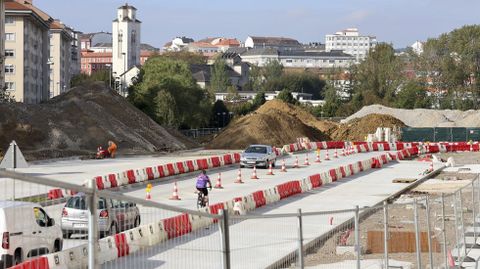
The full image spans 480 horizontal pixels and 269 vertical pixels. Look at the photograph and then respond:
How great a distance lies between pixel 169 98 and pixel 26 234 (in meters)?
99.1

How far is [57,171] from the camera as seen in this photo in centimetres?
5319

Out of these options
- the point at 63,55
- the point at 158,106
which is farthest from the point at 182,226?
the point at 63,55

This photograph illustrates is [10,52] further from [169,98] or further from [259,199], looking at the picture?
[259,199]

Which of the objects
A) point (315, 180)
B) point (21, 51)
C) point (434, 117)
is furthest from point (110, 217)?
point (434, 117)

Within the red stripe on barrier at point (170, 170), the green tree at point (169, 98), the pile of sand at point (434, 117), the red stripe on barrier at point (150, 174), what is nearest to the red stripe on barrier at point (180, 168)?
the red stripe on barrier at point (170, 170)

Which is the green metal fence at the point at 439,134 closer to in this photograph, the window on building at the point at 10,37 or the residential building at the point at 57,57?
the window on building at the point at 10,37

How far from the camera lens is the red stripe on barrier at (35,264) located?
1185 cm

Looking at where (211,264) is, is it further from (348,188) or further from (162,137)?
(162,137)

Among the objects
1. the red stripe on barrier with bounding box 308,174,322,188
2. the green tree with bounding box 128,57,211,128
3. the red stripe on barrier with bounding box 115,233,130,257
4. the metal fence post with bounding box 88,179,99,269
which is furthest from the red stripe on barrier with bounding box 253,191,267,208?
the green tree with bounding box 128,57,211,128

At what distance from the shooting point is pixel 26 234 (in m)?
12.5

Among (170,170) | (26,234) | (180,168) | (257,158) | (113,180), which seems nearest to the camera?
(26,234)

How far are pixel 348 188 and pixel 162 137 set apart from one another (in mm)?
43590

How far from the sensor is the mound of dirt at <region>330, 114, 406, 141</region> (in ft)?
338

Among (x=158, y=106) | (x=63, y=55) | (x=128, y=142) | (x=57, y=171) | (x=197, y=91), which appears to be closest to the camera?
(x=57, y=171)
